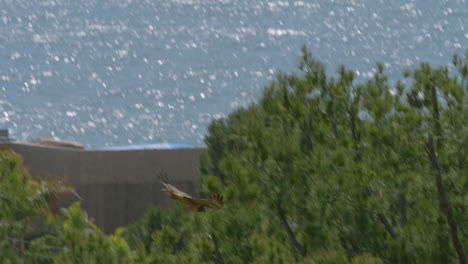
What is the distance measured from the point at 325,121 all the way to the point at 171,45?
144359 millimetres

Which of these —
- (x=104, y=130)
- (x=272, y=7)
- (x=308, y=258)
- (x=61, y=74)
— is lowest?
(x=308, y=258)

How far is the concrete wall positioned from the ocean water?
99769mm

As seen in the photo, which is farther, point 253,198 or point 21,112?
point 21,112

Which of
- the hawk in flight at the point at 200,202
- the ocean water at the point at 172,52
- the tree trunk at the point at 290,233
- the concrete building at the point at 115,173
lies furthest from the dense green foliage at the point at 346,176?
the ocean water at the point at 172,52

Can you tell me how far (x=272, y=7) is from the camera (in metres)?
166

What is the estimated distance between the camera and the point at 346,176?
8734 mm

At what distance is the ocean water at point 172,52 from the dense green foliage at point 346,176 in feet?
374

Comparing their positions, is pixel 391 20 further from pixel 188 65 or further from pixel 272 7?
pixel 188 65

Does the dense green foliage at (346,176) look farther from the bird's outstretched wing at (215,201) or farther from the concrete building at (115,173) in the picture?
the concrete building at (115,173)

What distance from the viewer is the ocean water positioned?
434 ft

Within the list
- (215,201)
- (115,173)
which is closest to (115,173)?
(115,173)

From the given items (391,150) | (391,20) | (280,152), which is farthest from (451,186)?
(391,20)

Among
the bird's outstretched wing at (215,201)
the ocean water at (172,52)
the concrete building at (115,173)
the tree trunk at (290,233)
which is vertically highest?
the ocean water at (172,52)

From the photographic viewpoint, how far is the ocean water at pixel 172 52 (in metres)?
132
